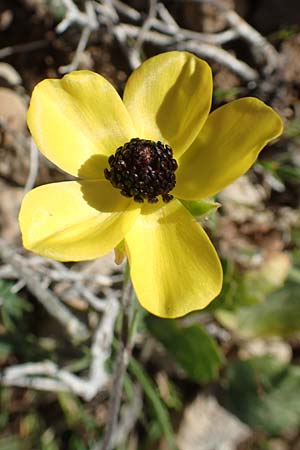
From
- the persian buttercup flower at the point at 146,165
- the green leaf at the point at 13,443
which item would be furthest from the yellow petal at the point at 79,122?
the green leaf at the point at 13,443

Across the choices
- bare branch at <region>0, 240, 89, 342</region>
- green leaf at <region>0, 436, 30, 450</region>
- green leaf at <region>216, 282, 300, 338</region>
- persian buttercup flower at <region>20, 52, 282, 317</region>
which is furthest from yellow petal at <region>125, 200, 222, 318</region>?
green leaf at <region>0, 436, 30, 450</region>

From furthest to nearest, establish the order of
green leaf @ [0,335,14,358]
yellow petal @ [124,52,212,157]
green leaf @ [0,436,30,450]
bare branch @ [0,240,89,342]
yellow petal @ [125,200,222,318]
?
1. green leaf @ [0,436,30,450]
2. green leaf @ [0,335,14,358]
3. bare branch @ [0,240,89,342]
4. yellow petal @ [124,52,212,157]
5. yellow petal @ [125,200,222,318]

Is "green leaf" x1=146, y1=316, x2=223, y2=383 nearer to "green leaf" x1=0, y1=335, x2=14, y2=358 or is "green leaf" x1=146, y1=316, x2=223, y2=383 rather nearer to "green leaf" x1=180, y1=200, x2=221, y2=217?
"green leaf" x1=0, y1=335, x2=14, y2=358

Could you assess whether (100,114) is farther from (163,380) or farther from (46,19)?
(163,380)

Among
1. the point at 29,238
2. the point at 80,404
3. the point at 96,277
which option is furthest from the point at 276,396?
the point at 29,238

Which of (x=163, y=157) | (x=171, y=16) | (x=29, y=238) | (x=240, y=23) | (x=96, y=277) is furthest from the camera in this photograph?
(x=171, y=16)

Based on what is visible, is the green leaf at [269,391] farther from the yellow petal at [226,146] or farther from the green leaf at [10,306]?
the yellow petal at [226,146]
